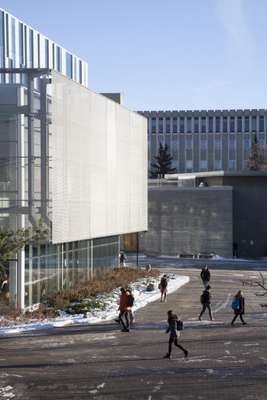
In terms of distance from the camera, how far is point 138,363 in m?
17.0

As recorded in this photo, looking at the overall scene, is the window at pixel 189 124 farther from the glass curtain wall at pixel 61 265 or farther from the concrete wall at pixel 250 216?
the glass curtain wall at pixel 61 265

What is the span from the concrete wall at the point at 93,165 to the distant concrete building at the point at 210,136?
100 metres

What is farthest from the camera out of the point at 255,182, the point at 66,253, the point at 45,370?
the point at 255,182

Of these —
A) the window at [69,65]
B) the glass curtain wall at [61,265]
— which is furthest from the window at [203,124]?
the glass curtain wall at [61,265]

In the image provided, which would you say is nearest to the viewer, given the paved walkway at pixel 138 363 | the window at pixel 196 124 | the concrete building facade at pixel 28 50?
the paved walkway at pixel 138 363

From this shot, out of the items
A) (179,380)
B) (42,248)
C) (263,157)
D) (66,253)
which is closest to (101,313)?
(42,248)

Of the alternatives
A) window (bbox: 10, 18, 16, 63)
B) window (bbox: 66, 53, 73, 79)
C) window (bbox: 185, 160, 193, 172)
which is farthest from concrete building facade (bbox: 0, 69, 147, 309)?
window (bbox: 185, 160, 193, 172)

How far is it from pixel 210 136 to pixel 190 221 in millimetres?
83736

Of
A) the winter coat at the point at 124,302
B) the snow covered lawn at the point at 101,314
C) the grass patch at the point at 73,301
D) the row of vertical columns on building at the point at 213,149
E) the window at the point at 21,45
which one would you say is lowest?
the snow covered lawn at the point at 101,314

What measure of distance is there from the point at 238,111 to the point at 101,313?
→ 121731 millimetres

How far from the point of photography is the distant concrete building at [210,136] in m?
142

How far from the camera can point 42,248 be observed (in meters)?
28.3

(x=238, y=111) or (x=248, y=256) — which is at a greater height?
(x=238, y=111)

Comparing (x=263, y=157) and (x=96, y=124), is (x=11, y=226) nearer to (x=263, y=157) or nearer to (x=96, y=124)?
(x=96, y=124)
